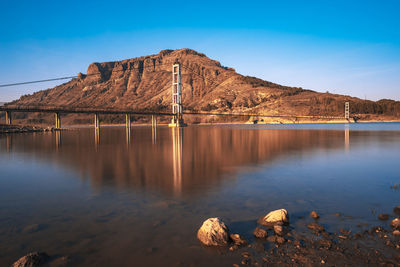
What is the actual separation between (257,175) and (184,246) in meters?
6.66

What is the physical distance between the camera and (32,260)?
404 centimetres

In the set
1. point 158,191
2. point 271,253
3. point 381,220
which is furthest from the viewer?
point 158,191

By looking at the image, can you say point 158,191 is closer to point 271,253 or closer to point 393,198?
point 271,253

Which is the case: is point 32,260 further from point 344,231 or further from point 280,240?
point 344,231

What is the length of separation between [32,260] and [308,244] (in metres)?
4.82

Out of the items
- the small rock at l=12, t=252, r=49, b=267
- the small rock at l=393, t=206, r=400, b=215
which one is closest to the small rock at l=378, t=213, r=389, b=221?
the small rock at l=393, t=206, r=400, b=215

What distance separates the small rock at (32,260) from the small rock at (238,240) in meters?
3.33

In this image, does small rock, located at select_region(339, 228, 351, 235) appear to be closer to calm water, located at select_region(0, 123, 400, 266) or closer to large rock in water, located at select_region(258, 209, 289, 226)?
calm water, located at select_region(0, 123, 400, 266)

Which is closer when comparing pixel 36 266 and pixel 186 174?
pixel 36 266

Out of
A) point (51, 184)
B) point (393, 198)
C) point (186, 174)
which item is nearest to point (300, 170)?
point (393, 198)

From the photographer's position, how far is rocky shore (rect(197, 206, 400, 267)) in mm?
4086

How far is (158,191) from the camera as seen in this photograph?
8.27 m

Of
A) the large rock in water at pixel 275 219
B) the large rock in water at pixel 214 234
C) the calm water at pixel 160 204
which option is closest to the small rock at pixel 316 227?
the calm water at pixel 160 204

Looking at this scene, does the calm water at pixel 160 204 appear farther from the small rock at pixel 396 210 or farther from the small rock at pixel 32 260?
the small rock at pixel 32 260
